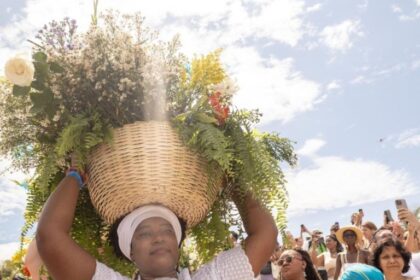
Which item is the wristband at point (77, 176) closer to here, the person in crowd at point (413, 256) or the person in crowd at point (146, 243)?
the person in crowd at point (146, 243)

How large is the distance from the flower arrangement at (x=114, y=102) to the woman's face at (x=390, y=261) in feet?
10.7

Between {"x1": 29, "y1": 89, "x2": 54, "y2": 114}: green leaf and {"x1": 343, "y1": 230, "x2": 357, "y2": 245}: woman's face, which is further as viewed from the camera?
{"x1": 343, "y1": 230, "x2": 357, "y2": 245}: woman's face

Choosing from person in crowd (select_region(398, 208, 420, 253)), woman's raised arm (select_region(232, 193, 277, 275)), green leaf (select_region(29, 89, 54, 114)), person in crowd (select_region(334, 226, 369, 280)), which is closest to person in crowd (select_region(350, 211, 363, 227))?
person in crowd (select_region(334, 226, 369, 280))

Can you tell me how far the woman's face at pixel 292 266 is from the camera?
233 inches

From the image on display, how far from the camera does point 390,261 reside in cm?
→ 525

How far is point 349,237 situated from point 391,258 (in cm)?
238

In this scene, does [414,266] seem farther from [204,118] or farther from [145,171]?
[145,171]

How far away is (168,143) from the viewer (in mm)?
2318

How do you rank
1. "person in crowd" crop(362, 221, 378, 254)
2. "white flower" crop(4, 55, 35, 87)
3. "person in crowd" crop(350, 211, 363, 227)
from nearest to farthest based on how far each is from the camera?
"white flower" crop(4, 55, 35, 87) → "person in crowd" crop(362, 221, 378, 254) → "person in crowd" crop(350, 211, 363, 227)

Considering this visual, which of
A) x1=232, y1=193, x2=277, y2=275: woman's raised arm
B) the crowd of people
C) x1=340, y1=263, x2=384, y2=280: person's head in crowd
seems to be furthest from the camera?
the crowd of people

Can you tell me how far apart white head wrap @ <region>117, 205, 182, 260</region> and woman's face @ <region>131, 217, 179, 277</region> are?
2 centimetres

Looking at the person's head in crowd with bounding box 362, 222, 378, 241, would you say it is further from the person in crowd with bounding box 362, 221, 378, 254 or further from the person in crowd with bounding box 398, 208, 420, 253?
the person in crowd with bounding box 398, 208, 420, 253

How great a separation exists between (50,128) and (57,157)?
164 millimetres

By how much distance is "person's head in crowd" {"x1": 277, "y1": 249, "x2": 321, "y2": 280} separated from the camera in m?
5.92
